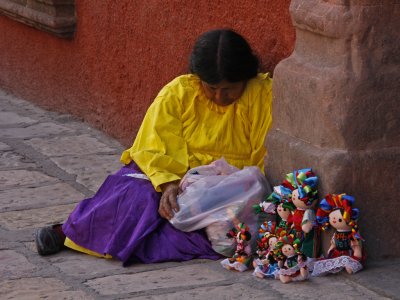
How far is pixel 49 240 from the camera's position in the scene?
183 inches

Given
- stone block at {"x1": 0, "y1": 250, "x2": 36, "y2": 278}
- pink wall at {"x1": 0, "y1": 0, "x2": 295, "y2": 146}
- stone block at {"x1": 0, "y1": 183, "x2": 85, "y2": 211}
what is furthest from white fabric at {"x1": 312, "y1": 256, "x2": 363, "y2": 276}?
stone block at {"x1": 0, "y1": 183, "x2": 85, "y2": 211}

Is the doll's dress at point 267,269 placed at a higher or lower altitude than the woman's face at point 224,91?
lower

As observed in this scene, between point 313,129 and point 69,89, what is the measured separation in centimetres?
332

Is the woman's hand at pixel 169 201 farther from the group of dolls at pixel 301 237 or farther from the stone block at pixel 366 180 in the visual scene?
the stone block at pixel 366 180

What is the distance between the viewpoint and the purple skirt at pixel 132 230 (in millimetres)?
4457

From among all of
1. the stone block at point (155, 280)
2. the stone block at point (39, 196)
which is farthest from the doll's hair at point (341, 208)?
the stone block at point (39, 196)

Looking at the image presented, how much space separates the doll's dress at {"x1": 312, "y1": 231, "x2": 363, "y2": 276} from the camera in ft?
13.4

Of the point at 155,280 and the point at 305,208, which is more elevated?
the point at 305,208

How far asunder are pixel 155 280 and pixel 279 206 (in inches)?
21.7

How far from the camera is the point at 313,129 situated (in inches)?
166

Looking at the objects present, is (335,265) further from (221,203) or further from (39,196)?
(39,196)

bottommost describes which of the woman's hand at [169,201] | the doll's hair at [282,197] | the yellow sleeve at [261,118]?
the woman's hand at [169,201]

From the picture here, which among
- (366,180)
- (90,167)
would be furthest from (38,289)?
(90,167)

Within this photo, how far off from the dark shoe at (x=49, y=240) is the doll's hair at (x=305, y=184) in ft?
3.53
